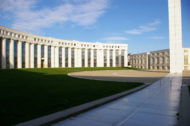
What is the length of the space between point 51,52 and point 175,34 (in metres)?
57.3

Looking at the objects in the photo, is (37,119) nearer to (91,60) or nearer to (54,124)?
(54,124)

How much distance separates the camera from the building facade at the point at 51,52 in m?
50.8

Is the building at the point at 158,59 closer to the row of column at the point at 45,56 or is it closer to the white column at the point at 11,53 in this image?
the row of column at the point at 45,56

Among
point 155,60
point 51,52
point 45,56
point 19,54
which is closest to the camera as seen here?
point 19,54

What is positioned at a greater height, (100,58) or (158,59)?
(100,58)

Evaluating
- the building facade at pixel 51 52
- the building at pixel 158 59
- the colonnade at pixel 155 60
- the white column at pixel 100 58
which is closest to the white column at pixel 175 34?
the building at pixel 158 59

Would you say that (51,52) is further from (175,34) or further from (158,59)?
(158,59)

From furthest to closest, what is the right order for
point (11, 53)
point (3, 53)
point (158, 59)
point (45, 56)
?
point (158, 59) < point (45, 56) < point (11, 53) < point (3, 53)

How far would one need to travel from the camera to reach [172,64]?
129 ft

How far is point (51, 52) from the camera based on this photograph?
73.6m

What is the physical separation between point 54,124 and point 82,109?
1.63 m

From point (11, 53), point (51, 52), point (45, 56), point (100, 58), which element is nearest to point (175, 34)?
→ point (11, 53)

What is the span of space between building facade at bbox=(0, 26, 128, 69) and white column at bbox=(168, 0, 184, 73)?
5338cm

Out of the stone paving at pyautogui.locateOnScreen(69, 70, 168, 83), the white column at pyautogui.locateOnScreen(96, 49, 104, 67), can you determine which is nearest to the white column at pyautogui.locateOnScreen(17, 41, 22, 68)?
the stone paving at pyautogui.locateOnScreen(69, 70, 168, 83)
